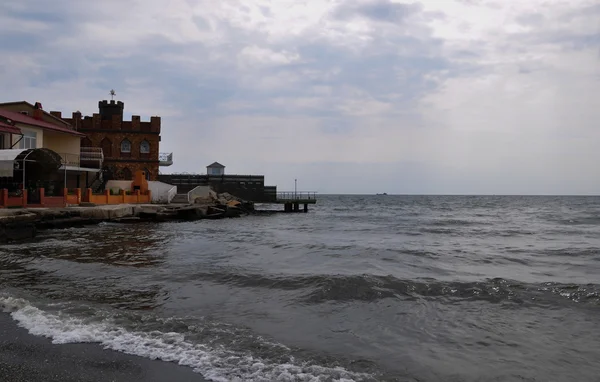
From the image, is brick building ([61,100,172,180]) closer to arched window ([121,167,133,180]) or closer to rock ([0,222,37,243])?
arched window ([121,167,133,180])

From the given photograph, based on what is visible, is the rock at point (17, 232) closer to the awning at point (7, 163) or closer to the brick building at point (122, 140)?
the awning at point (7, 163)

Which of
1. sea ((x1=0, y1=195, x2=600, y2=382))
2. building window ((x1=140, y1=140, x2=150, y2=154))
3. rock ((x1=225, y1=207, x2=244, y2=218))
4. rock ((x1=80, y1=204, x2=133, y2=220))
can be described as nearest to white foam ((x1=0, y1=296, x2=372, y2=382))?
sea ((x1=0, y1=195, x2=600, y2=382))

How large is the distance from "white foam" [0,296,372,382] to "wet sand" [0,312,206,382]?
16 centimetres

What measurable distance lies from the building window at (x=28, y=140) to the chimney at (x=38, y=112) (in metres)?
5.27

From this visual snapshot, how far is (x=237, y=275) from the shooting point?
37.1ft

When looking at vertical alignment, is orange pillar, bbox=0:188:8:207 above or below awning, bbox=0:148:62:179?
below

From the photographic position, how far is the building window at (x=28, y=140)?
29.0m

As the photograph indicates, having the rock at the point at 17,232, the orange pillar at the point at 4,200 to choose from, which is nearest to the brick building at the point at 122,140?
the orange pillar at the point at 4,200

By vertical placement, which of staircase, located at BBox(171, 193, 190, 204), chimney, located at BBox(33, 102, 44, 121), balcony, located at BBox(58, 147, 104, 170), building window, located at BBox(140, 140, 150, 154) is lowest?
staircase, located at BBox(171, 193, 190, 204)

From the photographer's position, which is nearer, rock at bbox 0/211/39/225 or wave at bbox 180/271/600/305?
wave at bbox 180/271/600/305

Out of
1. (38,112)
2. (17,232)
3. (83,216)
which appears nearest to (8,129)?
(83,216)

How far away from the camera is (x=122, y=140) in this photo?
4209 cm

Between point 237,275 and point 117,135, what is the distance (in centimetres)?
3558

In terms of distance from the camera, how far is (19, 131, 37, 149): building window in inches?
1142
